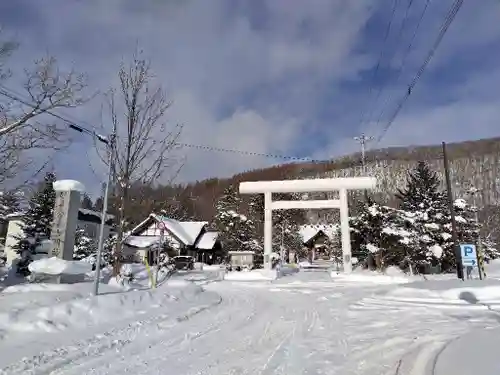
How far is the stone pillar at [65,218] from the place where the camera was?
15.9m

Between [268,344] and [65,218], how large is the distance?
12.1 metres

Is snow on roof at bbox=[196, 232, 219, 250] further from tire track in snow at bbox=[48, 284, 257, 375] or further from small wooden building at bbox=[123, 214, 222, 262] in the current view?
tire track in snow at bbox=[48, 284, 257, 375]

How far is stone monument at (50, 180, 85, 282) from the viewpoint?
15.9 meters

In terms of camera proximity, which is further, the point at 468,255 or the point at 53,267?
the point at 468,255

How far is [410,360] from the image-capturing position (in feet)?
19.1

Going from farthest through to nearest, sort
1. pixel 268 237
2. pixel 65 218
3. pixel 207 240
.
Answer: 1. pixel 207 240
2. pixel 268 237
3. pixel 65 218

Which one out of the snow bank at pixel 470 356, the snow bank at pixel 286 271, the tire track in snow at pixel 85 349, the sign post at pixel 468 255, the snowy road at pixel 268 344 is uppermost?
the sign post at pixel 468 255

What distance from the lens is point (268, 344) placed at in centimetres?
685

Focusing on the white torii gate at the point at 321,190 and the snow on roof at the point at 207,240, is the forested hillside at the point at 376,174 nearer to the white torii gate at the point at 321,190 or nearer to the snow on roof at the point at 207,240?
the white torii gate at the point at 321,190

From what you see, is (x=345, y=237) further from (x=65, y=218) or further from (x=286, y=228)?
(x=286, y=228)

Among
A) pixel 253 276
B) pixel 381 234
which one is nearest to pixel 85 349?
pixel 253 276

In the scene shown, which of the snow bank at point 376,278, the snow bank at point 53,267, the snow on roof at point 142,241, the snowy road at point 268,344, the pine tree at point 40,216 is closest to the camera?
the snowy road at point 268,344

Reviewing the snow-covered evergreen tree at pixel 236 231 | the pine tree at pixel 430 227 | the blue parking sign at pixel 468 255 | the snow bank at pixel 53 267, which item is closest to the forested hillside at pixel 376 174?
the pine tree at pixel 430 227

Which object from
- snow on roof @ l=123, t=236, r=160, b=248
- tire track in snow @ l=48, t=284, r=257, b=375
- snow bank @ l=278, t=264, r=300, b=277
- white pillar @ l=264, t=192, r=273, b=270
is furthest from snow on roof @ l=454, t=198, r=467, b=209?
snow on roof @ l=123, t=236, r=160, b=248
